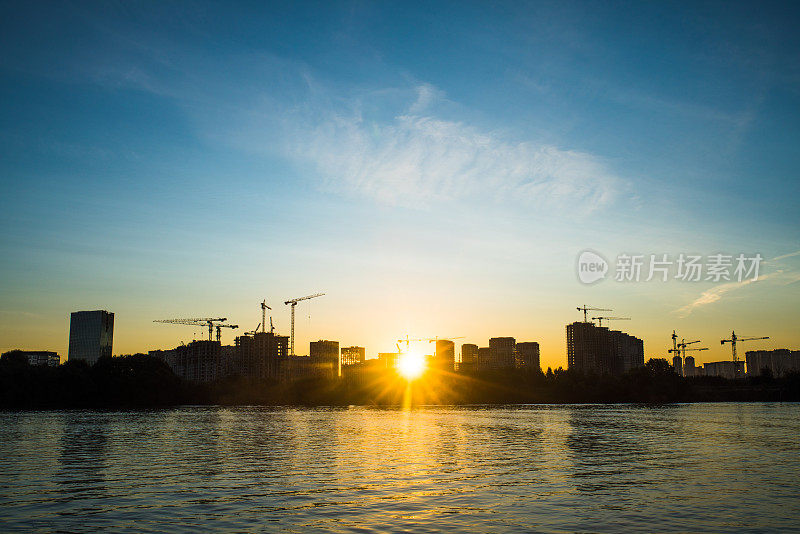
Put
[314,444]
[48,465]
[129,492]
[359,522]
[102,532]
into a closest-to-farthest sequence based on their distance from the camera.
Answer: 1. [102,532]
2. [359,522]
3. [129,492]
4. [48,465]
5. [314,444]

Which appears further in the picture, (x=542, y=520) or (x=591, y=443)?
(x=591, y=443)

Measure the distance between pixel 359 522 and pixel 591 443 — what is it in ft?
190

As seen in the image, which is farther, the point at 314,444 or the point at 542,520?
the point at 314,444

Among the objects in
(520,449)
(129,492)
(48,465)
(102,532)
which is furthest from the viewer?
(520,449)

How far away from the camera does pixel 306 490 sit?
42.8 meters

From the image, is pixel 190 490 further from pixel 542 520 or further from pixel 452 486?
pixel 542 520

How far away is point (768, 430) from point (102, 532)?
113 meters

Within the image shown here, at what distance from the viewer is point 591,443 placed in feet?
269

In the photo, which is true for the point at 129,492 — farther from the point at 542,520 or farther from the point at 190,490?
the point at 542,520

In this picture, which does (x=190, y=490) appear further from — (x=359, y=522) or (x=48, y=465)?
(x=48, y=465)

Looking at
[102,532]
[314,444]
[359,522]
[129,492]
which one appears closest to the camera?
[102,532]

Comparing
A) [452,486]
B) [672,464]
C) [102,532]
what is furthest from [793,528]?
[102,532]

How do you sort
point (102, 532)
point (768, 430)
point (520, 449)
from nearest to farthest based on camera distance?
point (102, 532)
point (520, 449)
point (768, 430)

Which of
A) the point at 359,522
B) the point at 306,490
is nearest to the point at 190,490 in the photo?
the point at 306,490
